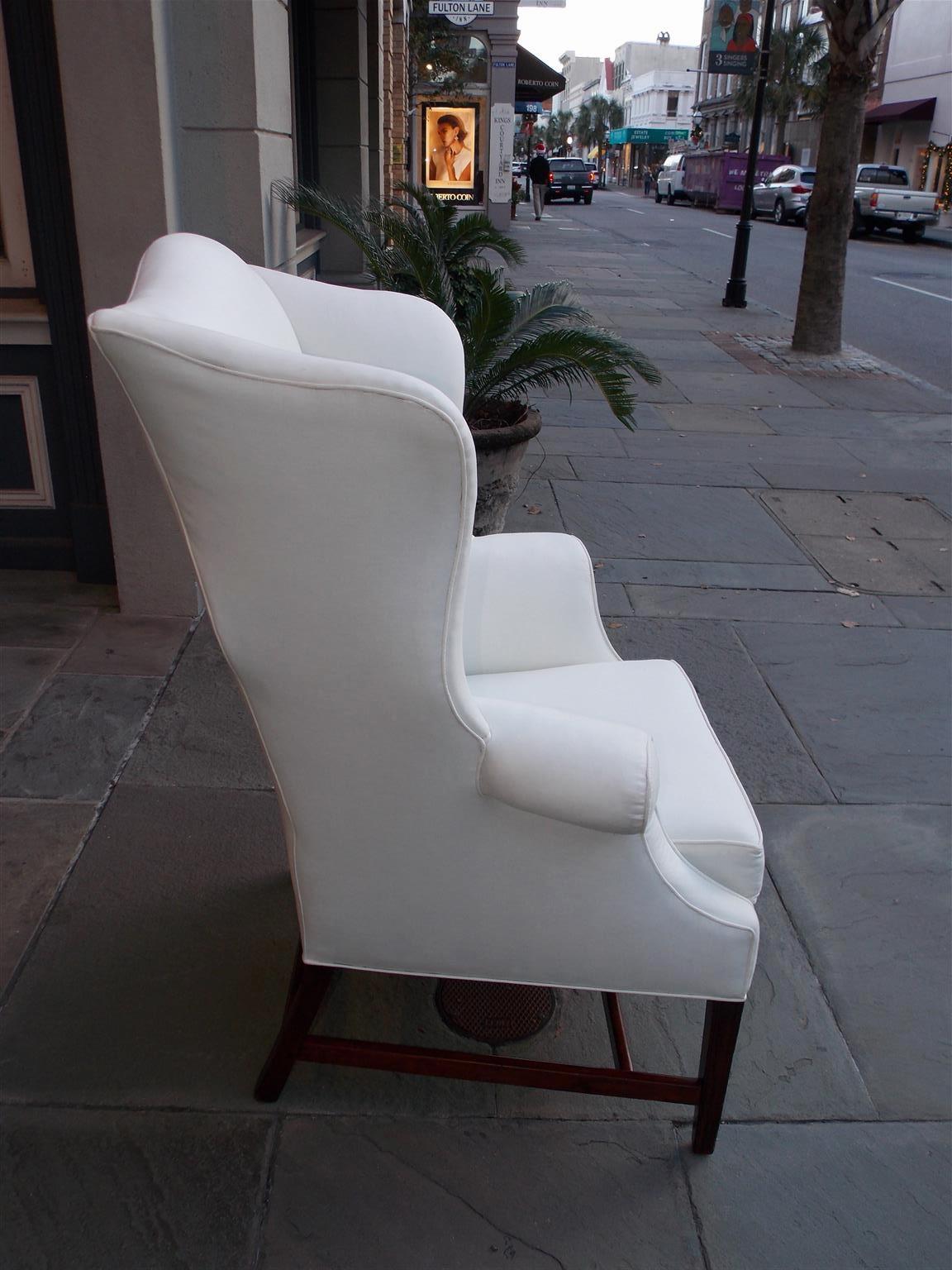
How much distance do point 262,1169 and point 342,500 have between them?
3.99 feet

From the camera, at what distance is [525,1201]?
1817 mm

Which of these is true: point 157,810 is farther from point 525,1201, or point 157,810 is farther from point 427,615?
point 427,615

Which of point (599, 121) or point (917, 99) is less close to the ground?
point (599, 121)

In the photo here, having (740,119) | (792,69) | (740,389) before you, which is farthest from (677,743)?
(740,119)

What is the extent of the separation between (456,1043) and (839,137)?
28.8ft

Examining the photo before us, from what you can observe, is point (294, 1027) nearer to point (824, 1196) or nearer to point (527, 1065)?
point (527, 1065)

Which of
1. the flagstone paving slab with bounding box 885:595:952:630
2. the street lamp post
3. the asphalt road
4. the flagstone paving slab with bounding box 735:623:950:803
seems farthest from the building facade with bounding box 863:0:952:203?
the flagstone paving slab with bounding box 735:623:950:803

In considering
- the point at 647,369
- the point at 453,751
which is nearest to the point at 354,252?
the point at 647,369

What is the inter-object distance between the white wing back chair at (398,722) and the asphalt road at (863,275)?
826 centimetres

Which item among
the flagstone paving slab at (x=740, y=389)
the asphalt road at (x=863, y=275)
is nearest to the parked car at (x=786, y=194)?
the asphalt road at (x=863, y=275)

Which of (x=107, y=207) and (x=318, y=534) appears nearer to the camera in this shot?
(x=318, y=534)

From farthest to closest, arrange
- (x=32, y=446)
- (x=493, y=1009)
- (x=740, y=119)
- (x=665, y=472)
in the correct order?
(x=740, y=119)
(x=665, y=472)
(x=32, y=446)
(x=493, y=1009)

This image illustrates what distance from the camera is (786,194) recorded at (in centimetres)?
2852

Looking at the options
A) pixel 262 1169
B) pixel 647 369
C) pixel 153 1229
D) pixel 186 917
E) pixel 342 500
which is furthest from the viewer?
pixel 647 369
